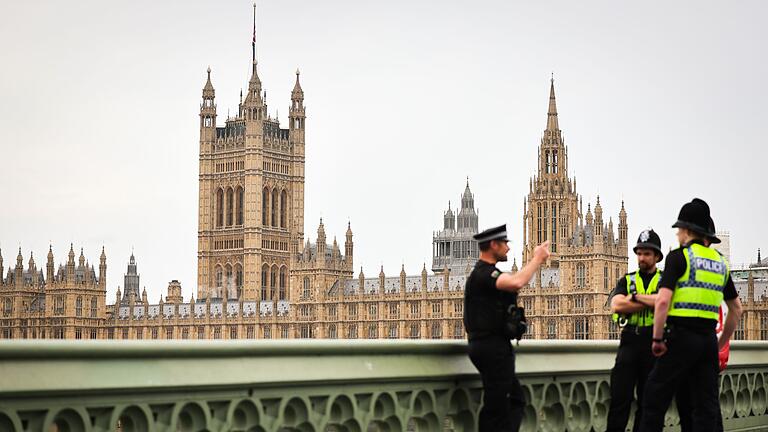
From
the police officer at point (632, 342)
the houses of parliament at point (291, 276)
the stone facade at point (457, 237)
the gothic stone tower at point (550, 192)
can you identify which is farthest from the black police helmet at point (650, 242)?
the stone facade at point (457, 237)

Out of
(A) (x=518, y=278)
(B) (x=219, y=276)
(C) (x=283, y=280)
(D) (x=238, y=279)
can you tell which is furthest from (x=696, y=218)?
(B) (x=219, y=276)

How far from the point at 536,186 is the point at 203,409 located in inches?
3600

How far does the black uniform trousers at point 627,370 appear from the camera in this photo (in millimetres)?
9664

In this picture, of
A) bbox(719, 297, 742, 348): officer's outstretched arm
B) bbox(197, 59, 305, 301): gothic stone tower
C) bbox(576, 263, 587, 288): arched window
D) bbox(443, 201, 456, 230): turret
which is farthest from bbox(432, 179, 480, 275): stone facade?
bbox(719, 297, 742, 348): officer's outstretched arm

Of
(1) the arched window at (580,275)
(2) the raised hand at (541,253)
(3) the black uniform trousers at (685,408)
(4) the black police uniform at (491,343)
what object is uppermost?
(1) the arched window at (580,275)

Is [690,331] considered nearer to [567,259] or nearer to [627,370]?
[627,370]

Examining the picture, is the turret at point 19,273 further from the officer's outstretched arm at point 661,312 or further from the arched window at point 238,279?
the officer's outstretched arm at point 661,312

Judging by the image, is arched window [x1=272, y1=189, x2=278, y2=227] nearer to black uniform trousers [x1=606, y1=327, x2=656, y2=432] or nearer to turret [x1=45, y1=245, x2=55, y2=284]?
turret [x1=45, y1=245, x2=55, y2=284]

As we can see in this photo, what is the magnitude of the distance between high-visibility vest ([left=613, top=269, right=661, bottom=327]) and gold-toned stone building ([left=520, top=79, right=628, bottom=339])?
7728 centimetres

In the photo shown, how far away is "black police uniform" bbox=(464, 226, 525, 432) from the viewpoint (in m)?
8.30

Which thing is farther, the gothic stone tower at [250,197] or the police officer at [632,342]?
the gothic stone tower at [250,197]

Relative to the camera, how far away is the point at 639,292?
389 inches

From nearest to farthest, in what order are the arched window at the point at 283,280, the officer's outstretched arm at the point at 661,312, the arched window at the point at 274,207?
the officer's outstretched arm at the point at 661,312 < the arched window at the point at 283,280 < the arched window at the point at 274,207

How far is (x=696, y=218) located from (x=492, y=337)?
74.5 inches
